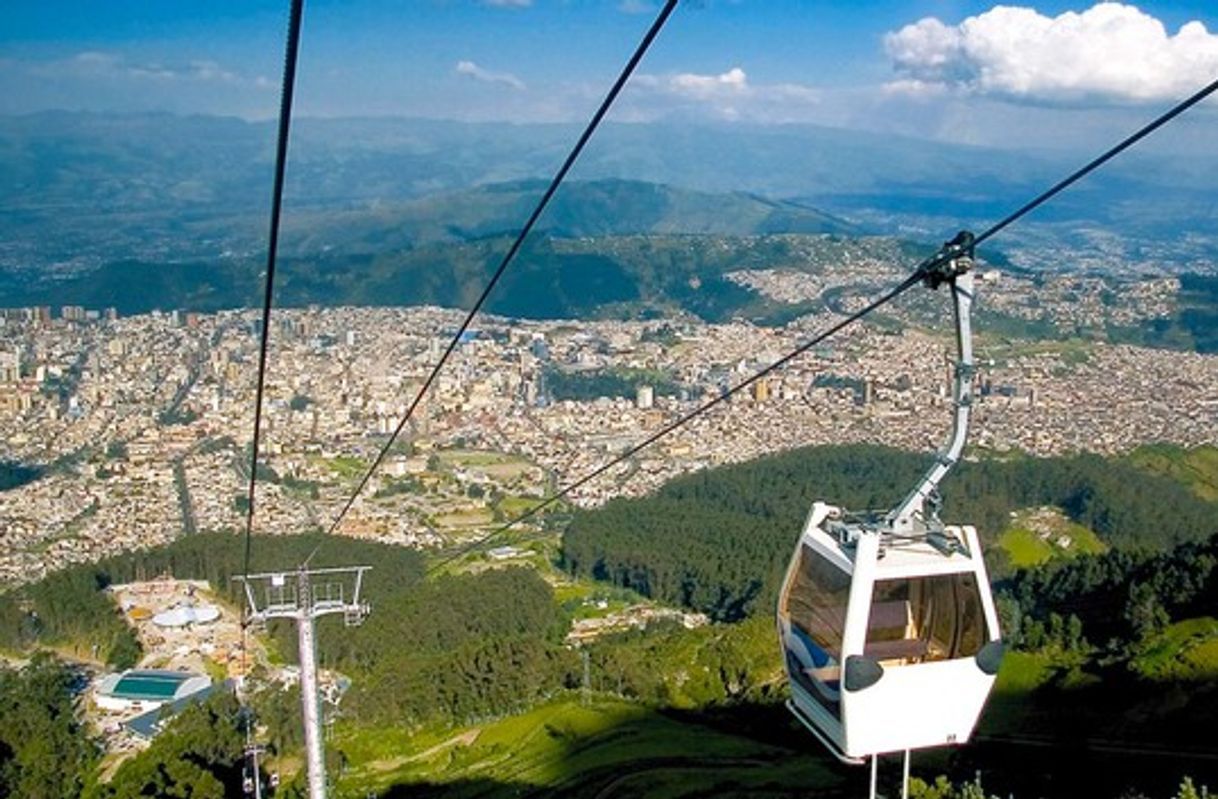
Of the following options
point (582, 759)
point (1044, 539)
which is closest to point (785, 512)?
point (1044, 539)

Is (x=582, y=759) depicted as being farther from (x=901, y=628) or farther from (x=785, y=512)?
(x=785, y=512)

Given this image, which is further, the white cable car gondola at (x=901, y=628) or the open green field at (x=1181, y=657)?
the open green field at (x=1181, y=657)

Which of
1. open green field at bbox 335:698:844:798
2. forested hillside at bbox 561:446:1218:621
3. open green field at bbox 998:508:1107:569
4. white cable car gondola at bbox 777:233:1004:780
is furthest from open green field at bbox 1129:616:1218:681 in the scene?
white cable car gondola at bbox 777:233:1004:780

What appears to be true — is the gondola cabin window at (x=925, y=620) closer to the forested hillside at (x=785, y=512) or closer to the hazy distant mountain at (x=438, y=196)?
the forested hillside at (x=785, y=512)

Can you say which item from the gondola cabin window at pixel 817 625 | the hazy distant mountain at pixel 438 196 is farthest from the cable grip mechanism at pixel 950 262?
the hazy distant mountain at pixel 438 196

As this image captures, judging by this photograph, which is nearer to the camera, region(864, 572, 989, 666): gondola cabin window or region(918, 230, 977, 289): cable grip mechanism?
region(918, 230, 977, 289): cable grip mechanism

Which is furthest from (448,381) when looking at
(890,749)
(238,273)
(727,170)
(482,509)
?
(727,170)

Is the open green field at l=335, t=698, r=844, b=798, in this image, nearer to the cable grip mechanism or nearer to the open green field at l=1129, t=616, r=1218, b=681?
the open green field at l=1129, t=616, r=1218, b=681
